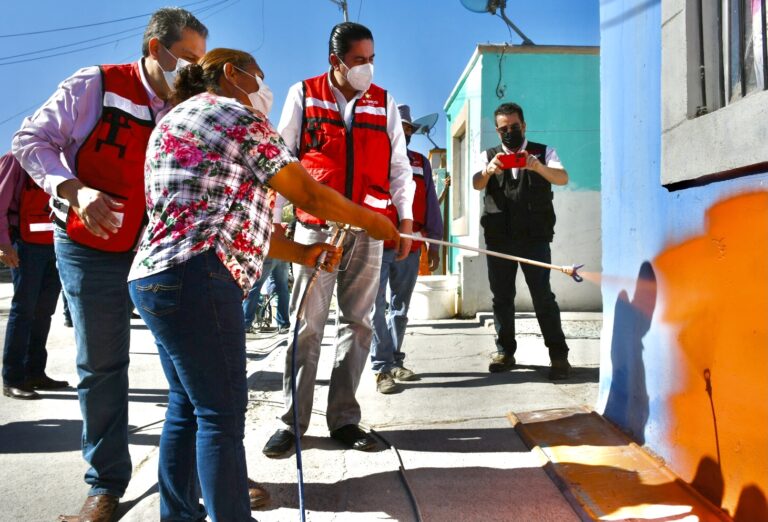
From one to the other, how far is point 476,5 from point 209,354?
7718mm

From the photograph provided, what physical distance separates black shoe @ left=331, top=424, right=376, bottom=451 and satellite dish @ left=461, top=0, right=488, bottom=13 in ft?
22.0

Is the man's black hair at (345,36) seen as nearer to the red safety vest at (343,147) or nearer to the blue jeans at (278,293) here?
the red safety vest at (343,147)

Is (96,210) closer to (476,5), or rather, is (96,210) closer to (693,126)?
(693,126)

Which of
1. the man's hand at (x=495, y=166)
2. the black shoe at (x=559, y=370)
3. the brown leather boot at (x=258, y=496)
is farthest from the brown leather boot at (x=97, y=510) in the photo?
the man's hand at (x=495, y=166)

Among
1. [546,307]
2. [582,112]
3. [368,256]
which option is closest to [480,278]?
[582,112]

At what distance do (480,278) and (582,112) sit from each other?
2368mm

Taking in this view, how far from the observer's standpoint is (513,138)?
16.2ft

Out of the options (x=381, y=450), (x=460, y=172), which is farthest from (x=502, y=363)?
(x=460, y=172)

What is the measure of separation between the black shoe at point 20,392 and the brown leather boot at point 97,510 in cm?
251

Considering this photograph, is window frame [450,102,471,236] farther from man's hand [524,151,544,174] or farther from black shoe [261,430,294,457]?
black shoe [261,430,294,457]

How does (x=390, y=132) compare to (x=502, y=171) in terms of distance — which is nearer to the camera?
(x=390, y=132)

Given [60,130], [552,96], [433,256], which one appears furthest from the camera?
[552,96]

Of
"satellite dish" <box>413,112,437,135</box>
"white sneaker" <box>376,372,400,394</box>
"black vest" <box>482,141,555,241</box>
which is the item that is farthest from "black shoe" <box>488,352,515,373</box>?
"satellite dish" <box>413,112,437,135</box>

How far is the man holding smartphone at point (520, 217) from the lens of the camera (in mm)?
4840
